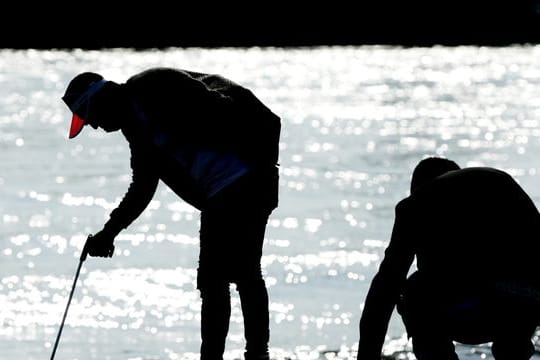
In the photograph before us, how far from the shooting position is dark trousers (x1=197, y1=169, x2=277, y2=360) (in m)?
7.53

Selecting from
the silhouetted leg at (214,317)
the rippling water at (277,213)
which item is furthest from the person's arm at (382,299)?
the rippling water at (277,213)

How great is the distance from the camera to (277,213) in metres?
16.2

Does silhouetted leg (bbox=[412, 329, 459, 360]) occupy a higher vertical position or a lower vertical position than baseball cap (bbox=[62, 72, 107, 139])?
lower

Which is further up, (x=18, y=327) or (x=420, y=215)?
(x=420, y=215)

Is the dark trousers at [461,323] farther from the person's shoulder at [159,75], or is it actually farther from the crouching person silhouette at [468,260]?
the person's shoulder at [159,75]

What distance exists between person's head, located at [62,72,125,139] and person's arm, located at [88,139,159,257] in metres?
0.23

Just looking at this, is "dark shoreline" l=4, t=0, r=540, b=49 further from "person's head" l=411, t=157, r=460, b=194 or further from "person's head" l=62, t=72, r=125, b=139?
"person's head" l=411, t=157, r=460, b=194

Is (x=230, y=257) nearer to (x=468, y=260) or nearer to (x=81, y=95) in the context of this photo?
(x=81, y=95)

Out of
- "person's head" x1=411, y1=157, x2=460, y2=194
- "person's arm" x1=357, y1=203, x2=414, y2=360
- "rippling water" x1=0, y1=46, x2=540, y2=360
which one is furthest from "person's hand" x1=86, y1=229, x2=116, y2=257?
"person's arm" x1=357, y1=203, x2=414, y2=360

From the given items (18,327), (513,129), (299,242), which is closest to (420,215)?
(18,327)

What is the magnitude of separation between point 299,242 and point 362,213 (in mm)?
2075

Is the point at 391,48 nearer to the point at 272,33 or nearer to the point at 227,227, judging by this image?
the point at 272,33

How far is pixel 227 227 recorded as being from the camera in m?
7.54

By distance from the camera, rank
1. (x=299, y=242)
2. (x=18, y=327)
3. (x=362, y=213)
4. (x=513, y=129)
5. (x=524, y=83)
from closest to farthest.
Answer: (x=18, y=327), (x=299, y=242), (x=362, y=213), (x=513, y=129), (x=524, y=83)
